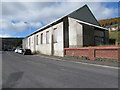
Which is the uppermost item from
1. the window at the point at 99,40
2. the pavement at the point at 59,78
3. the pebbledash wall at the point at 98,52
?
the window at the point at 99,40

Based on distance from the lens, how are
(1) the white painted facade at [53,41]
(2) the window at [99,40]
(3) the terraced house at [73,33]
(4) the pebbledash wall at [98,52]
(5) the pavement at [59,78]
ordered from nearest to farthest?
(5) the pavement at [59,78] < (4) the pebbledash wall at [98,52] < (3) the terraced house at [73,33] < (1) the white painted facade at [53,41] < (2) the window at [99,40]

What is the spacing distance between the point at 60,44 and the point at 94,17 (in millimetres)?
14696

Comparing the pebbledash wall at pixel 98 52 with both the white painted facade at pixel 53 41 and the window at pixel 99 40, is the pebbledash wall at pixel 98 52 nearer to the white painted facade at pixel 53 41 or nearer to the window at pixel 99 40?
the white painted facade at pixel 53 41

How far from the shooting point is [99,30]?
1059 inches

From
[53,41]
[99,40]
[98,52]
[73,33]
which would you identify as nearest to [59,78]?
[98,52]

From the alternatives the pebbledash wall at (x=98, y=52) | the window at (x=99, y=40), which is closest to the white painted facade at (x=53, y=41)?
the pebbledash wall at (x=98, y=52)

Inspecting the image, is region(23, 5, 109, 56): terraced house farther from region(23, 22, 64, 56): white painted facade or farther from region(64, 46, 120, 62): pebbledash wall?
region(64, 46, 120, 62): pebbledash wall

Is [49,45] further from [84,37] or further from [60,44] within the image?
[84,37]

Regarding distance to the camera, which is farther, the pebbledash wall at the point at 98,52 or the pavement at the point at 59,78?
the pebbledash wall at the point at 98,52

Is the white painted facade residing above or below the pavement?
above

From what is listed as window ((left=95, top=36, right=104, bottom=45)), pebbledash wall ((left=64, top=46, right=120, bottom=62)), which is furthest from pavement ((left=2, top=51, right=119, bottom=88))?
window ((left=95, top=36, right=104, bottom=45))

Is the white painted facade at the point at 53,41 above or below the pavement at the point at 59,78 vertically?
A: above

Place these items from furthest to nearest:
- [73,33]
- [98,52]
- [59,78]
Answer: [73,33] < [98,52] < [59,78]

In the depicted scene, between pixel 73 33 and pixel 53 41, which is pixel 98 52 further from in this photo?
pixel 53 41
